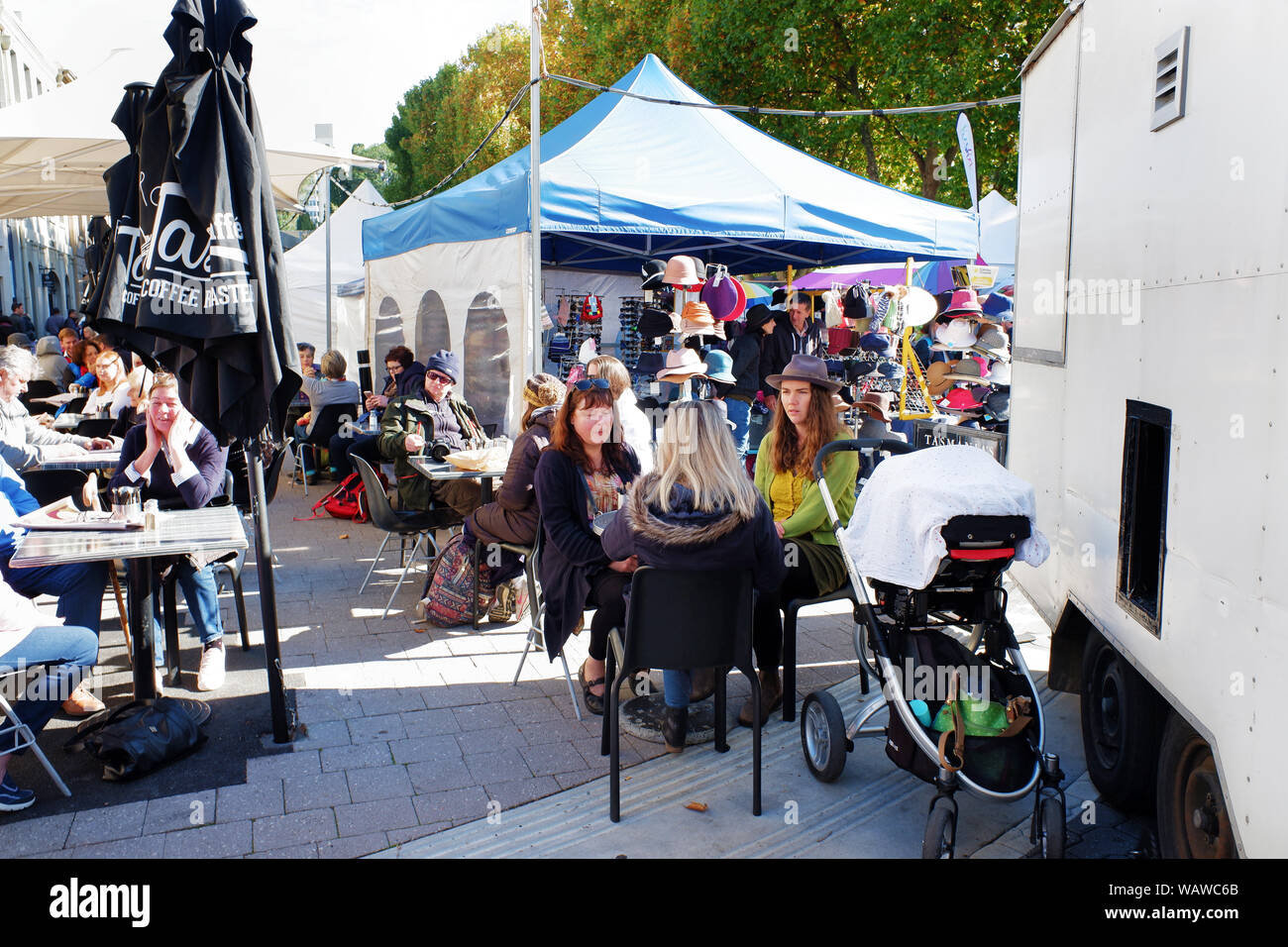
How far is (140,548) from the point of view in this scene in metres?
4.05

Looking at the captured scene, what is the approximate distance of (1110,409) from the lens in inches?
134

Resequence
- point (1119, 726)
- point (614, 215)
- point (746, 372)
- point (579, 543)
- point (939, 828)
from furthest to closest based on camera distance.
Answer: point (746, 372) → point (614, 215) → point (579, 543) → point (1119, 726) → point (939, 828)

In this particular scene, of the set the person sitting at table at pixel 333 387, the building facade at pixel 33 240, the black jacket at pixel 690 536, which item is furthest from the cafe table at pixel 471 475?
the building facade at pixel 33 240

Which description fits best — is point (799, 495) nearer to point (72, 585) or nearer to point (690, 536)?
point (690, 536)

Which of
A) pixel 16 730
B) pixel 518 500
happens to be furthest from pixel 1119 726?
pixel 16 730

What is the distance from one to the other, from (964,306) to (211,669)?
26.5 ft

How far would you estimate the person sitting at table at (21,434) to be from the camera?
6.41m

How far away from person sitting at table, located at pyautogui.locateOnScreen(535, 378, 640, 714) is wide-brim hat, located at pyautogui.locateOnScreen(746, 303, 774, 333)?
6.04 metres

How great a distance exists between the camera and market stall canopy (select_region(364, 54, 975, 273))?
348 inches

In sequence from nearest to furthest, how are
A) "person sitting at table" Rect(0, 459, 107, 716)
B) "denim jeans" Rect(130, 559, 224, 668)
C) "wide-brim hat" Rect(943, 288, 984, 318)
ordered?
"person sitting at table" Rect(0, 459, 107, 716), "denim jeans" Rect(130, 559, 224, 668), "wide-brim hat" Rect(943, 288, 984, 318)

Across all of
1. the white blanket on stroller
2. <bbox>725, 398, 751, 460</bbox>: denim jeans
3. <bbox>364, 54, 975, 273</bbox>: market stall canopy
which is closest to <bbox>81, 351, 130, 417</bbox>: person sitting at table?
<bbox>364, 54, 975, 273</bbox>: market stall canopy

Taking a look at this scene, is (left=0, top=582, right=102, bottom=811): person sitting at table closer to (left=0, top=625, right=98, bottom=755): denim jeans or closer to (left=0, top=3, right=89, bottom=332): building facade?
(left=0, top=625, right=98, bottom=755): denim jeans

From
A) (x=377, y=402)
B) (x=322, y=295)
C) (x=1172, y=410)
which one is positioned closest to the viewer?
(x=1172, y=410)

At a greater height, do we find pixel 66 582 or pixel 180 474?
pixel 180 474
